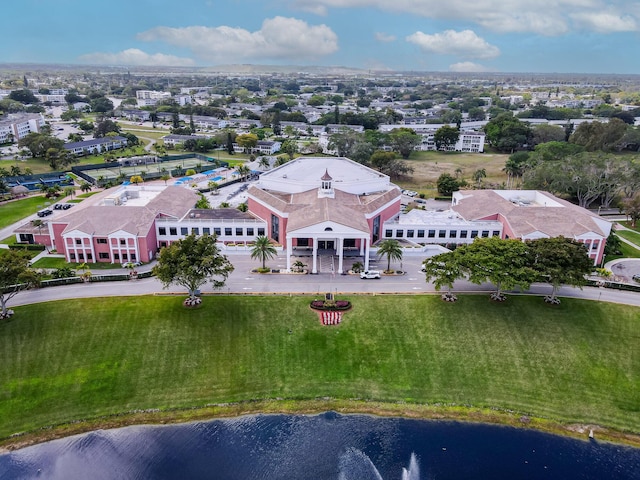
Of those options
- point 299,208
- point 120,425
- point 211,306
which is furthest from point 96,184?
point 120,425

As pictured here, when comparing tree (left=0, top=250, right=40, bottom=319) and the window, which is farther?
the window

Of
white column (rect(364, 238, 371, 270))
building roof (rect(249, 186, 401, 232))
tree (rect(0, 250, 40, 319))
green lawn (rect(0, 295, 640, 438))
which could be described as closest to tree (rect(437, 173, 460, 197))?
building roof (rect(249, 186, 401, 232))

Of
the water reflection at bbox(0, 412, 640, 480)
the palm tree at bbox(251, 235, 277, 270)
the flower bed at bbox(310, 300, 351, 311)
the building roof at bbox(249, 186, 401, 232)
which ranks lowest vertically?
the water reflection at bbox(0, 412, 640, 480)

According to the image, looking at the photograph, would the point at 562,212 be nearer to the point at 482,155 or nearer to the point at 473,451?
the point at 473,451

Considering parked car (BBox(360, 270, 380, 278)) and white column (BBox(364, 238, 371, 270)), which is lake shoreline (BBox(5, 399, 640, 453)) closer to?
parked car (BBox(360, 270, 380, 278))

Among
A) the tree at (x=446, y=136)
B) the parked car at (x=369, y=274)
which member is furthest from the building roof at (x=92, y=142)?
the parked car at (x=369, y=274)

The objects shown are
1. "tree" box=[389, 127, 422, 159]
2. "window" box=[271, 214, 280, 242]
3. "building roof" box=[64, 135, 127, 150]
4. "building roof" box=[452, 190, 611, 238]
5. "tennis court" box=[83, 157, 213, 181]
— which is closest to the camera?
"building roof" box=[452, 190, 611, 238]

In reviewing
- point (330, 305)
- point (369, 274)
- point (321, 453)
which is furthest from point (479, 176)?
point (321, 453)
